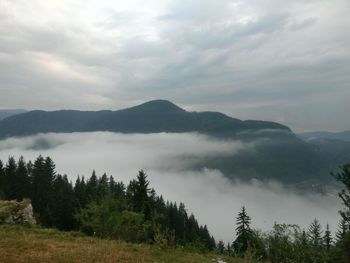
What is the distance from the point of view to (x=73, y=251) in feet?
50.7

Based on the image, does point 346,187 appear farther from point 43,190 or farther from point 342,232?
point 43,190

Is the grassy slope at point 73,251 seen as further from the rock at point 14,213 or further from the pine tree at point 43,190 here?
the pine tree at point 43,190

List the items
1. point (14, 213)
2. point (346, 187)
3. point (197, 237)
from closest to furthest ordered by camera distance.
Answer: point (14, 213) < point (346, 187) < point (197, 237)

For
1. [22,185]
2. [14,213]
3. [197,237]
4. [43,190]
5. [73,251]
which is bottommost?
[197,237]

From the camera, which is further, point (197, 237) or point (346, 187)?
point (197, 237)

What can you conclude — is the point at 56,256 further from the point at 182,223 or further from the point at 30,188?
the point at 182,223

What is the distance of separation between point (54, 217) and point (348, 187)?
52.1m

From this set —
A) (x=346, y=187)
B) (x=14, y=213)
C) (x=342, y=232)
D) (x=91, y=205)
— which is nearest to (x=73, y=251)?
(x=14, y=213)

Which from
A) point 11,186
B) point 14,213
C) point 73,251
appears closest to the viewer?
point 73,251

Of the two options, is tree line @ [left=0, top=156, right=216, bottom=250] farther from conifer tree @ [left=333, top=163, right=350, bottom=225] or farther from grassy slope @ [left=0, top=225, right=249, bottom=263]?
conifer tree @ [left=333, top=163, right=350, bottom=225]

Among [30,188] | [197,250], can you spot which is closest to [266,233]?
[197,250]

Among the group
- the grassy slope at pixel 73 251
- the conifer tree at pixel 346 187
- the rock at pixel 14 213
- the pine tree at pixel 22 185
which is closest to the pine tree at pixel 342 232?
the conifer tree at pixel 346 187

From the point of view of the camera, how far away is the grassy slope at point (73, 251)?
1427 cm

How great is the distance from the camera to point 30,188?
78.1m
